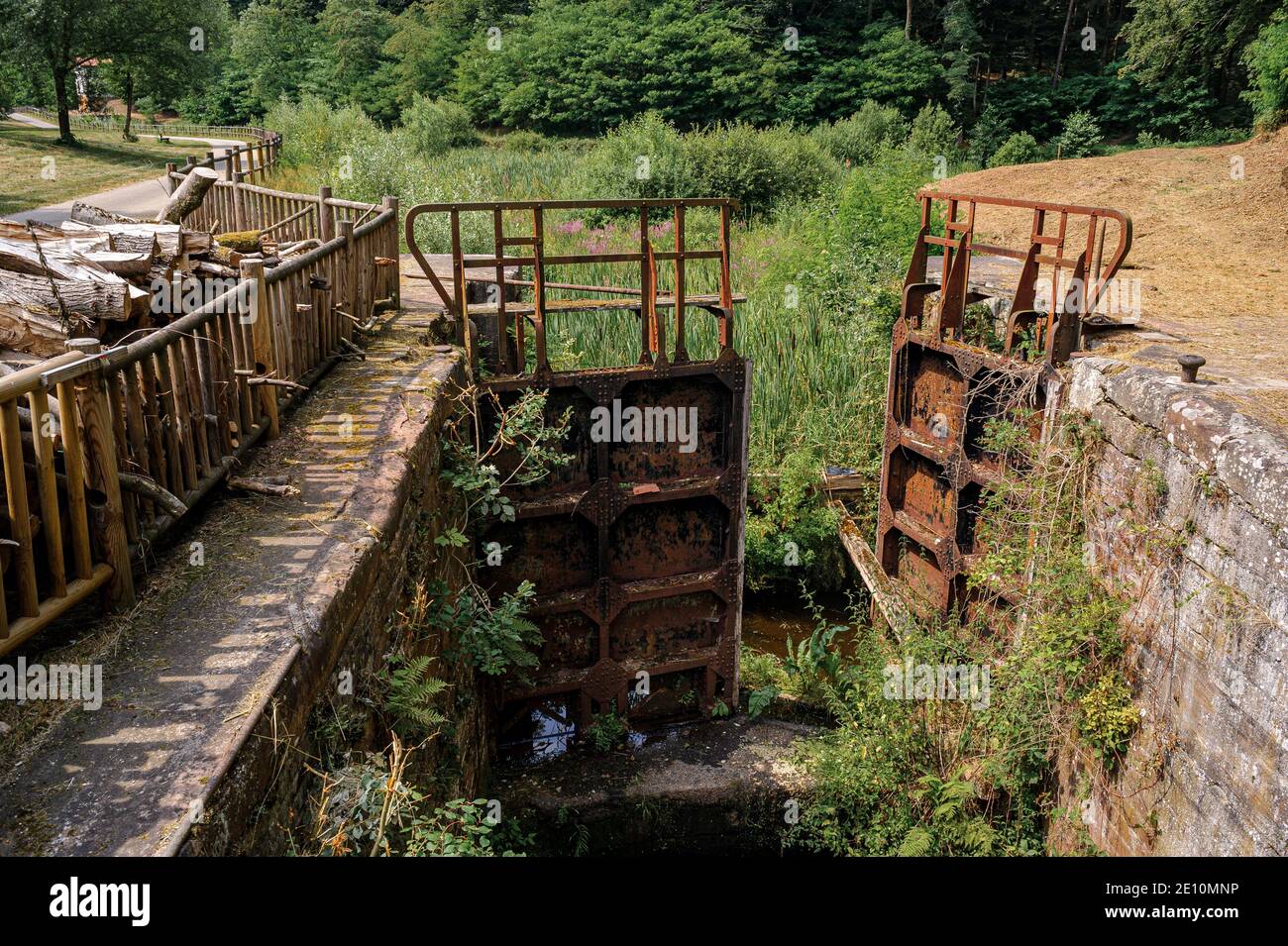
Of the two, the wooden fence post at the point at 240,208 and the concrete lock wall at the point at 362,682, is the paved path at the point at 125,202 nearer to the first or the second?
the wooden fence post at the point at 240,208

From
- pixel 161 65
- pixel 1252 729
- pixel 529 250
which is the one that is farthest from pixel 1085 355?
pixel 161 65

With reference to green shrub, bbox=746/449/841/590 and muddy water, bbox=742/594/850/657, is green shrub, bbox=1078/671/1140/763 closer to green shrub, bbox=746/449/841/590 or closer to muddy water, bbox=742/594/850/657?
muddy water, bbox=742/594/850/657

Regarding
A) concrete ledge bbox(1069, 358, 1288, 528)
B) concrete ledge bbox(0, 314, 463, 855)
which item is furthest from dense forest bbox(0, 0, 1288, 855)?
concrete ledge bbox(0, 314, 463, 855)

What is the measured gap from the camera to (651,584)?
905cm

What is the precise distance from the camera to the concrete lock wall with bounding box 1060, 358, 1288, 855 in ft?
17.4

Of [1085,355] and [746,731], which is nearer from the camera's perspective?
[1085,355]

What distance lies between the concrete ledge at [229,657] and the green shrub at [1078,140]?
32851 mm

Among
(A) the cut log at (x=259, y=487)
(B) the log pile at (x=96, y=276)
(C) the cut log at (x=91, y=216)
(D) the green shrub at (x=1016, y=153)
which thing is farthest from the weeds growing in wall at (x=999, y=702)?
(D) the green shrub at (x=1016, y=153)

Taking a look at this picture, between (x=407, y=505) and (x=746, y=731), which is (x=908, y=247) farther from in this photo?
(x=407, y=505)

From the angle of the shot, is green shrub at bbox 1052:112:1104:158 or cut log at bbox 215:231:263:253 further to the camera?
green shrub at bbox 1052:112:1104:158

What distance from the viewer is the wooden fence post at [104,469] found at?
13.9 feet

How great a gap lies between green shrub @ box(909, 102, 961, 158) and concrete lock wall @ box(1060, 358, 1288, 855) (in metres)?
23.1
